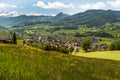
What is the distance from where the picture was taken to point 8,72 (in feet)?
26.6

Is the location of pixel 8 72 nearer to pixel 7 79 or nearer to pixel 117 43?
pixel 7 79

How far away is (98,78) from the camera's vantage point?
13211 millimetres

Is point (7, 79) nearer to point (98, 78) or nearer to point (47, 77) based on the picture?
point (47, 77)

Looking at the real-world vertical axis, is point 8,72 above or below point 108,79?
above

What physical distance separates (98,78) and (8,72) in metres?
6.15

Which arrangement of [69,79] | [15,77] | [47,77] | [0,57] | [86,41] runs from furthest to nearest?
1. [86,41]
2. [0,57]
3. [69,79]
4. [47,77]
5. [15,77]

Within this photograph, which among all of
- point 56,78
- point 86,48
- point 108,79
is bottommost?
point 86,48

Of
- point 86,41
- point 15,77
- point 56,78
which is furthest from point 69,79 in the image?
point 86,41

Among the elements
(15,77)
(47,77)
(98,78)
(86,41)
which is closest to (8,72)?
(15,77)

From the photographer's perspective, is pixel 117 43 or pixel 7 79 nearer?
pixel 7 79

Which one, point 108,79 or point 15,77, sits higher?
point 15,77

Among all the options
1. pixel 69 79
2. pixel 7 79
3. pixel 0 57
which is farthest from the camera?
pixel 0 57

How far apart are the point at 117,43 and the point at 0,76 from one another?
194350 mm

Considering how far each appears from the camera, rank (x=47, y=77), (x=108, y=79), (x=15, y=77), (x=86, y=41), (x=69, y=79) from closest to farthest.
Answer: (x=15, y=77) < (x=47, y=77) < (x=69, y=79) < (x=108, y=79) < (x=86, y=41)
